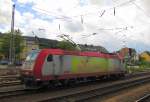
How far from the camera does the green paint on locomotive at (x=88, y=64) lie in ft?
92.9

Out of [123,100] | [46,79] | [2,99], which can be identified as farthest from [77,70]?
[2,99]

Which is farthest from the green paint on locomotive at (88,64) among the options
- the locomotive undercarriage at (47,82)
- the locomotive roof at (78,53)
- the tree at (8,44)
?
the tree at (8,44)

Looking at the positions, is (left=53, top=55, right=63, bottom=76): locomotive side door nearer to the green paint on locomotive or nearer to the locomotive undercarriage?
the locomotive undercarriage

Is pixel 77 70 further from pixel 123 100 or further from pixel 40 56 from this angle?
pixel 123 100

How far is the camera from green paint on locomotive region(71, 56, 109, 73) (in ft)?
92.9

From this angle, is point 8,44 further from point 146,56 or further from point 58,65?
point 146,56

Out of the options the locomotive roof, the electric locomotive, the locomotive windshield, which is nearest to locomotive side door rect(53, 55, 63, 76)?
the electric locomotive

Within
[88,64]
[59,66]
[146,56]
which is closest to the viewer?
[59,66]

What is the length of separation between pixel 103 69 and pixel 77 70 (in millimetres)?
6458

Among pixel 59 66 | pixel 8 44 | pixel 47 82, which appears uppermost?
pixel 8 44

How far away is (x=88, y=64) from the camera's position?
3078 centimetres

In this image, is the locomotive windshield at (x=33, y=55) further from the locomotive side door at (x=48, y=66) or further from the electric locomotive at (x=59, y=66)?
the locomotive side door at (x=48, y=66)

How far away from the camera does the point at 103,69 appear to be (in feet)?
113

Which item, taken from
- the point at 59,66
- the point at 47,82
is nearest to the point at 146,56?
the point at 59,66
